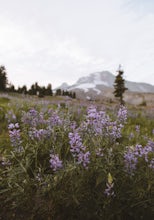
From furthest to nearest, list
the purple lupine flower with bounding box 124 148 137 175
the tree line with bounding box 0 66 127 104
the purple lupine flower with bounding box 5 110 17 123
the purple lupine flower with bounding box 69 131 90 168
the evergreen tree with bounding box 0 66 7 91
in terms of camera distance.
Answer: the evergreen tree with bounding box 0 66 7 91
the tree line with bounding box 0 66 127 104
the purple lupine flower with bounding box 5 110 17 123
the purple lupine flower with bounding box 124 148 137 175
the purple lupine flower with bounding box 69 131 90 168

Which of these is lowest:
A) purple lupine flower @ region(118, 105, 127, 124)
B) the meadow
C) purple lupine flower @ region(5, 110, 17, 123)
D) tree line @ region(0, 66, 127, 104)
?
the meadow

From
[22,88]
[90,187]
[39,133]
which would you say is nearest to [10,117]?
[39,133]

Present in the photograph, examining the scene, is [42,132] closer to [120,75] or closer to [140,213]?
[140,213]

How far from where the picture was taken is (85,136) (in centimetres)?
262

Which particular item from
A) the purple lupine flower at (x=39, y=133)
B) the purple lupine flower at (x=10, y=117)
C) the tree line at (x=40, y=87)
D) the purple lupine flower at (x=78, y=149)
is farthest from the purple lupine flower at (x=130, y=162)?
the tree line at (x=40, y=87)

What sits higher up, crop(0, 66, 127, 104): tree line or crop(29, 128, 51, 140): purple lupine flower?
crop(0, 66, 127, 104): tree line

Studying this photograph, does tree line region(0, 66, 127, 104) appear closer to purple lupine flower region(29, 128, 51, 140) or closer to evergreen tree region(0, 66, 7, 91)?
evergreen tree region(0, 66, 7, 91)

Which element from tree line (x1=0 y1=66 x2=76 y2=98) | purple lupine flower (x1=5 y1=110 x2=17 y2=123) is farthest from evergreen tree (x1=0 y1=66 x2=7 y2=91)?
Answer: purple lupine flower (x1=5 y1=110 x2=17 y2=123)

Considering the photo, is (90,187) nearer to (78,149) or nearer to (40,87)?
(78,149)

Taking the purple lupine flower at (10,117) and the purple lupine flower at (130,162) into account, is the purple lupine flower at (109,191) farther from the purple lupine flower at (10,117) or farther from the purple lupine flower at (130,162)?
the purple lupine flower at (10,117)

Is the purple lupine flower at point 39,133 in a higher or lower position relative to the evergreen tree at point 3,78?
lower

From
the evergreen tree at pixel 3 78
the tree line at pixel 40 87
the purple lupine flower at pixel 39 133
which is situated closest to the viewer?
the purple lupine flower at pixel 39 133

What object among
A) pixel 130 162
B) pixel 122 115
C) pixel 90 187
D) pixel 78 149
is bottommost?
pixel 90 187

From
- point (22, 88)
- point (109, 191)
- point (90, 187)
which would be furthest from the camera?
point (22, 88)
